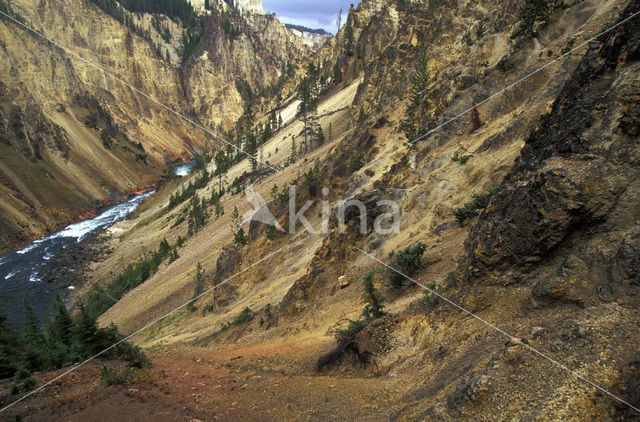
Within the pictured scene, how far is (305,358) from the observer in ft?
32.1

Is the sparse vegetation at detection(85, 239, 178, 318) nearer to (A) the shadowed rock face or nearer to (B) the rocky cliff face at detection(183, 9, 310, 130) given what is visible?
(A) the shadowed rock face

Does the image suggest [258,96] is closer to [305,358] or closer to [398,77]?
[398,77]

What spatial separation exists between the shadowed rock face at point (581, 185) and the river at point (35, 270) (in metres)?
34.9

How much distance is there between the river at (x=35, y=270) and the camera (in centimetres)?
3500

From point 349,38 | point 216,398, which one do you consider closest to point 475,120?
point 216,398

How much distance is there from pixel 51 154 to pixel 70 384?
260 feet

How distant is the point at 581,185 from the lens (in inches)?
220

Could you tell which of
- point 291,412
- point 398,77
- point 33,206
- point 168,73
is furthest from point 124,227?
point 168,73

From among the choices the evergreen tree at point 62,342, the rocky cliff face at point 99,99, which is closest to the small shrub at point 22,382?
the evergreen tree at point 62,342

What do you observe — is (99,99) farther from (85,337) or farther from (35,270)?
(85,337)

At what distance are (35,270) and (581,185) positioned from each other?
176 ft

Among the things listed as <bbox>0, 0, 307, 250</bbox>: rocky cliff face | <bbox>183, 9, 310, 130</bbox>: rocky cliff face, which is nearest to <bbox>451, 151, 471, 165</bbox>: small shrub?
<bbox>0, 0, 307, 250</bbox>: rocky cliff face

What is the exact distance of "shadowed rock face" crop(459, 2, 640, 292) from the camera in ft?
17.2

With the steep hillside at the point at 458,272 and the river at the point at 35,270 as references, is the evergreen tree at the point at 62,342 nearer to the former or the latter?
the steep hillside at the point at 458,272
